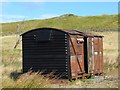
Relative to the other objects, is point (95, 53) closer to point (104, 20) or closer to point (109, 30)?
point (109, 30)

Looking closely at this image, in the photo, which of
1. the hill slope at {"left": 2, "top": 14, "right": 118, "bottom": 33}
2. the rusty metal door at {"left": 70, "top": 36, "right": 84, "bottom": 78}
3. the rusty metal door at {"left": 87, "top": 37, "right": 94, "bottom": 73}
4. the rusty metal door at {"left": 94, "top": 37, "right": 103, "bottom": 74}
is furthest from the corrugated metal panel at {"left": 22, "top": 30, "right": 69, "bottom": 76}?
the hill slope at {"left": 2, "top": 14, "right": 118, "bottom": 33}

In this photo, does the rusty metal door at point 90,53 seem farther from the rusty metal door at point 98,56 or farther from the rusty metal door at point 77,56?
the rusty metal door at point 77,56

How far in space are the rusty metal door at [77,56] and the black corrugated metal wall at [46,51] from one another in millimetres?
341

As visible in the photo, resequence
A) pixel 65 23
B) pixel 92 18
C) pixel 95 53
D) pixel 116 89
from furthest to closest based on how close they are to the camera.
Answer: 1. pixel 92 18
2. pixel 65 23
3. pixel 95 53
4. pixel 116 89

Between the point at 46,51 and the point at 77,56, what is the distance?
5.14 ft

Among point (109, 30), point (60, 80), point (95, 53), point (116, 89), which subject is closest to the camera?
point (116, 89)

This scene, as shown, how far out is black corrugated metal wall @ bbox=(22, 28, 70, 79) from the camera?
19.4 metres

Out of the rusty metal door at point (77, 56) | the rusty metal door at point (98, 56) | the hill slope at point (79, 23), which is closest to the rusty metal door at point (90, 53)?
the rusty metal door at point (98, 56)

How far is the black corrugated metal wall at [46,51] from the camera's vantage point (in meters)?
19.4

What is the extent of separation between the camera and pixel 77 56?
790 inches

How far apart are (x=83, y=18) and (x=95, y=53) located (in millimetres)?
63363

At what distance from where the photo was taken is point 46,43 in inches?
781

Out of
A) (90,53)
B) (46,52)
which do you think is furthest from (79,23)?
(46,52)

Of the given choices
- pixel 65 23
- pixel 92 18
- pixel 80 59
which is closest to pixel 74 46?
pixel 80 59
